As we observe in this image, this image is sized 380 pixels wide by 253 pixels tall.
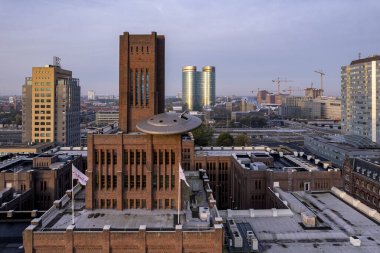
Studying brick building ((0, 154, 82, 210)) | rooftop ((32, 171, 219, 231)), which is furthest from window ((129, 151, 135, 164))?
brick building ((0, 154, 82, 210))

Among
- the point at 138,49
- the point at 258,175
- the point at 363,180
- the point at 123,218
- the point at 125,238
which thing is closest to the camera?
the point at 125,238

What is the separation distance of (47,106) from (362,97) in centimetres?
13145

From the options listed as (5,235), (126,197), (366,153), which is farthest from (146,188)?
(366,153)

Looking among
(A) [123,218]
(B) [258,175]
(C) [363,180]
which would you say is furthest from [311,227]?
(C) [363,180]

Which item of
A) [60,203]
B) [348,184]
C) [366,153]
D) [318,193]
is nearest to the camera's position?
[60,203]

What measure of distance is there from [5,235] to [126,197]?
601 inches

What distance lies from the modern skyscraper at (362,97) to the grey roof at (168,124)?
132716 mm

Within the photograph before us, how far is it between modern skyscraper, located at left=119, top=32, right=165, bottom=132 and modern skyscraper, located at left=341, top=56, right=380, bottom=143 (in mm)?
132919

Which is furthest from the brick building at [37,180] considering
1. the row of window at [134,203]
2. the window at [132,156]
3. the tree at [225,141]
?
the tree at [225,141]

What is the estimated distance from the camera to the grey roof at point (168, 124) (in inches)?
1759

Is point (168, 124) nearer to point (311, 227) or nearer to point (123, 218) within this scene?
point (123, 218)

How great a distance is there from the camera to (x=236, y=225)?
166ft

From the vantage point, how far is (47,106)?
14775 cm

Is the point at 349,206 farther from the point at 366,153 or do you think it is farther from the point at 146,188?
the point at 366,153
